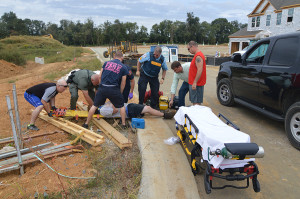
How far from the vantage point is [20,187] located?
315 cm

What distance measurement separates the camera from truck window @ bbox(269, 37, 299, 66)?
4441mm

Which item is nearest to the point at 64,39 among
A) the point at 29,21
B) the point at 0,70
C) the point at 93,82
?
the point at 29,21

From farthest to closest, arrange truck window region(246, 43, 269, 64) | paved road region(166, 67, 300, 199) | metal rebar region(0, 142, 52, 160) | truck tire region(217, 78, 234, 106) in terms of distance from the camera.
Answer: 1. truck tire region(217, 78, 234, 106)
2. truck window region(246, 43, 269, 64)
3. metal rebar region(0, 142, 52, 160)
4. paved road region(166, 67, 300, 199)

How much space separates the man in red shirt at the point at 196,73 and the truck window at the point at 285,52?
150 cm

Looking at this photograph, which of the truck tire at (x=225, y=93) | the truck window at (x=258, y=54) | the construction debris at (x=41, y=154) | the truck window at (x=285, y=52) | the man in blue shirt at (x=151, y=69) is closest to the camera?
the construction debris at (x=41, y=154)

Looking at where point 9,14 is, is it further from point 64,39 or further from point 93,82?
point 93,82

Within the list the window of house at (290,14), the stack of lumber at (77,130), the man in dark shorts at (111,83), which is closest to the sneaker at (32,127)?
the stack of lumber at (77,130)

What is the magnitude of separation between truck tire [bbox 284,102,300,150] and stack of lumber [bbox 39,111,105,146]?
3.53 metres

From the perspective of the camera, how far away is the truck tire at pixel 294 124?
418 cm

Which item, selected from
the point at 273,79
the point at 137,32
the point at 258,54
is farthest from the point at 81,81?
the point at 137,32

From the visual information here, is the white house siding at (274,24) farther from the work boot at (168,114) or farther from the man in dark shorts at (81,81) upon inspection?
the man in dark shorts at (81,81)

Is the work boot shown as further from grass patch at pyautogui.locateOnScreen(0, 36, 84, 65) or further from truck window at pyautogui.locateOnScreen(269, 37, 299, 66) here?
grass patch at pyautogui.locateOnScreen(0, 36, 84, 65)

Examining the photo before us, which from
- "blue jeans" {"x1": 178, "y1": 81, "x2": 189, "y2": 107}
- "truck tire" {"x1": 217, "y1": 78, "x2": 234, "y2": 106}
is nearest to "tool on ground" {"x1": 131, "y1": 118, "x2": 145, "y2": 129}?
"blue jeans" {"x1": 178, "y1": 81, "x2": 189, "y2": 107}

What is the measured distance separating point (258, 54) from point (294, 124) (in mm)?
2220
